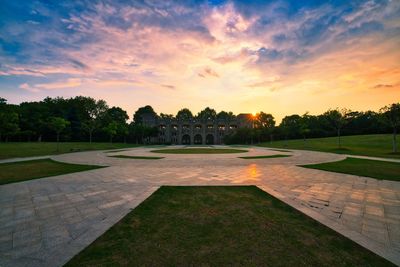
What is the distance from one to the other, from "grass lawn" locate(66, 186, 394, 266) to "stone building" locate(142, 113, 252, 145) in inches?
2838

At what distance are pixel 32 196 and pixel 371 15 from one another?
19965 millimetres

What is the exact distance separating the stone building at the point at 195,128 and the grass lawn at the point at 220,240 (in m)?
72.1

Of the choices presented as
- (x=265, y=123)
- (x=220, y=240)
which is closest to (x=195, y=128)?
(x=265, y=123)

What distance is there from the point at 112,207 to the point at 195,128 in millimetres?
73007

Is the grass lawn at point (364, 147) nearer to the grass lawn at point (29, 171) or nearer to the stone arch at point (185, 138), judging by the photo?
the grass lawn at point (29, 171)

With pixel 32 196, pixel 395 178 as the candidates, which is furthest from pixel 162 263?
pixel 395 178

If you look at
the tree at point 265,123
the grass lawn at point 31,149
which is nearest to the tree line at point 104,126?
the tree at point 265,123

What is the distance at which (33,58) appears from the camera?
16000 mm

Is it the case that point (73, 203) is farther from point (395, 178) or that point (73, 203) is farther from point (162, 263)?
point (395, 178)

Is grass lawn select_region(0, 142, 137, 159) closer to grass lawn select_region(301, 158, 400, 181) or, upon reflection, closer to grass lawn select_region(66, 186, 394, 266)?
grass lawn select_region(66, 186, 394, 266)

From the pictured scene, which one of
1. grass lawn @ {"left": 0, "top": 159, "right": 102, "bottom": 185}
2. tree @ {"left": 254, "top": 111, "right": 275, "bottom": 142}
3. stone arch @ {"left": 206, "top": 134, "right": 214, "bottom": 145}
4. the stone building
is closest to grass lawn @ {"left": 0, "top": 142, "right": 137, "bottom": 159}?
grass lawn @ {"left": 0, "top": 159, "right": 102, "bottom": 185}

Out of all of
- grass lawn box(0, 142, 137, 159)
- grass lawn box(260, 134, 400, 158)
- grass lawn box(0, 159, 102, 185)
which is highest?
grass lawn box(260, 134, 400, 158)

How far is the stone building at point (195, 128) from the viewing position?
252ft

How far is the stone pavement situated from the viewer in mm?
2955
